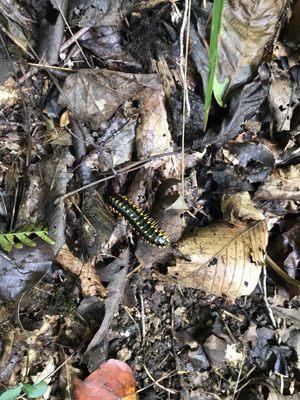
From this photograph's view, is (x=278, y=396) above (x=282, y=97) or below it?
below

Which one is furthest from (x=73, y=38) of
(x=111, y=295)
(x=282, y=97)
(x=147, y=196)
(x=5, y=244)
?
(x=111, y=295)

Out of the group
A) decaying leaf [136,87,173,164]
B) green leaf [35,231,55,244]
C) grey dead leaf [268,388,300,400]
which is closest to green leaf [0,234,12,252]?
green leaf [35,231,55,244]

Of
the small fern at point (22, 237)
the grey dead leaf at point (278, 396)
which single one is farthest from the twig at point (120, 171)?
the grey dead leaf at point (278, 396)

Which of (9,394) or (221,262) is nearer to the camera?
(9,394)

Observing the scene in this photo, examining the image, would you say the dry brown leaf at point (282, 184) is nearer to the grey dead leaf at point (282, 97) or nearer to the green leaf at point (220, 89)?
the grey dead leaf at point (282, 97)

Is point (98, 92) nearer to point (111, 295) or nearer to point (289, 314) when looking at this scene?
point (111, 295)

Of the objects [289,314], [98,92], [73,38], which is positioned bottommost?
[289,314]

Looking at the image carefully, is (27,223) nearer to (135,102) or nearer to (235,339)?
(135,102)
